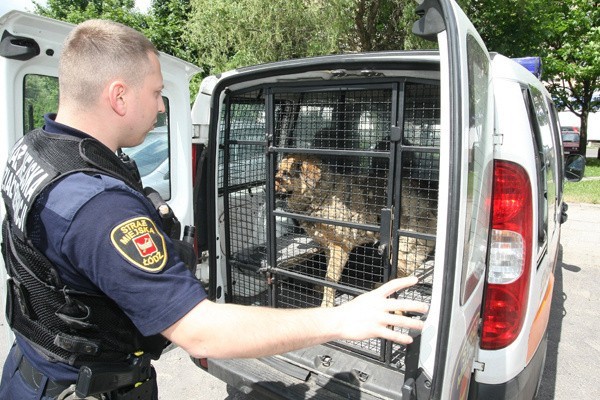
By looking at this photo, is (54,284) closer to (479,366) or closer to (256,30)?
(479,366)

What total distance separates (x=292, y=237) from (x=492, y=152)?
2034 mm

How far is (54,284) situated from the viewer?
118cm

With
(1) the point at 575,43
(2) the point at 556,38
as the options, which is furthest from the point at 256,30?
(1) the point at 575,43

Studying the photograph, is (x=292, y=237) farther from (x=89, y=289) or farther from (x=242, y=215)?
(x=89, y=289)

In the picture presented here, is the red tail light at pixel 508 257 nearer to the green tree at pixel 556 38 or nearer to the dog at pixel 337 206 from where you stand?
the dog at pixel 337 206

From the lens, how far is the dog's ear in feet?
10.5

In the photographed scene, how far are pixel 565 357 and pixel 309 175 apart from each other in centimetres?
256

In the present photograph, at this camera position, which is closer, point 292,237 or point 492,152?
point 492,152

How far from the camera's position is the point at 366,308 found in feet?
3.84

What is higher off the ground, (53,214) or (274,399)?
(53,214)

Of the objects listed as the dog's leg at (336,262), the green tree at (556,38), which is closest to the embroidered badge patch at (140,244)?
the dog's leg at (336,262)

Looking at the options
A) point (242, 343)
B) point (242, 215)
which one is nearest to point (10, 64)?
point (242, 215)

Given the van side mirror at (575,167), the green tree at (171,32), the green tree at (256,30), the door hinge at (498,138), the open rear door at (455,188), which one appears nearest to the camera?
the open rear door at (455,188)

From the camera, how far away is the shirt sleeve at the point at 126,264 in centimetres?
106
